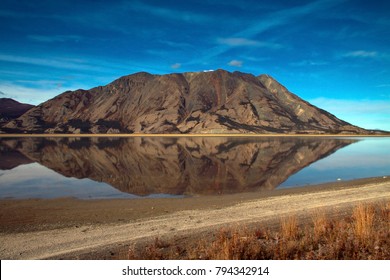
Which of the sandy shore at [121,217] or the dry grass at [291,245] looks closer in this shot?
the dry grass at [291,245]

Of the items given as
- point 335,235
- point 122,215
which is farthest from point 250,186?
point 335,235

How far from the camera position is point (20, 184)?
2589 cm

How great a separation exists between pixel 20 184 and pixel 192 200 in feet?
47.6

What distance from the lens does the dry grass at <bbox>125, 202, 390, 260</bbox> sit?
8.27 meters

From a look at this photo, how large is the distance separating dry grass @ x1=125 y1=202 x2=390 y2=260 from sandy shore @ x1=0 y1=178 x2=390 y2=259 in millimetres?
1945

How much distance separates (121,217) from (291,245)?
9.06 m

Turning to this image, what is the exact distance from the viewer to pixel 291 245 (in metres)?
8.78

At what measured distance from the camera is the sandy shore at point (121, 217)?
1079cm

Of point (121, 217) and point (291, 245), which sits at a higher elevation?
point (291, 245)

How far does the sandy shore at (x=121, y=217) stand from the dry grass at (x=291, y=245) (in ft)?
6.38

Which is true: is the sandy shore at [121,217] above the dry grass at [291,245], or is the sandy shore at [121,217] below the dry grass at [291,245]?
below

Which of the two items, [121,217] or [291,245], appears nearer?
[291,245]

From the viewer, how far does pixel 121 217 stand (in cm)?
1555
